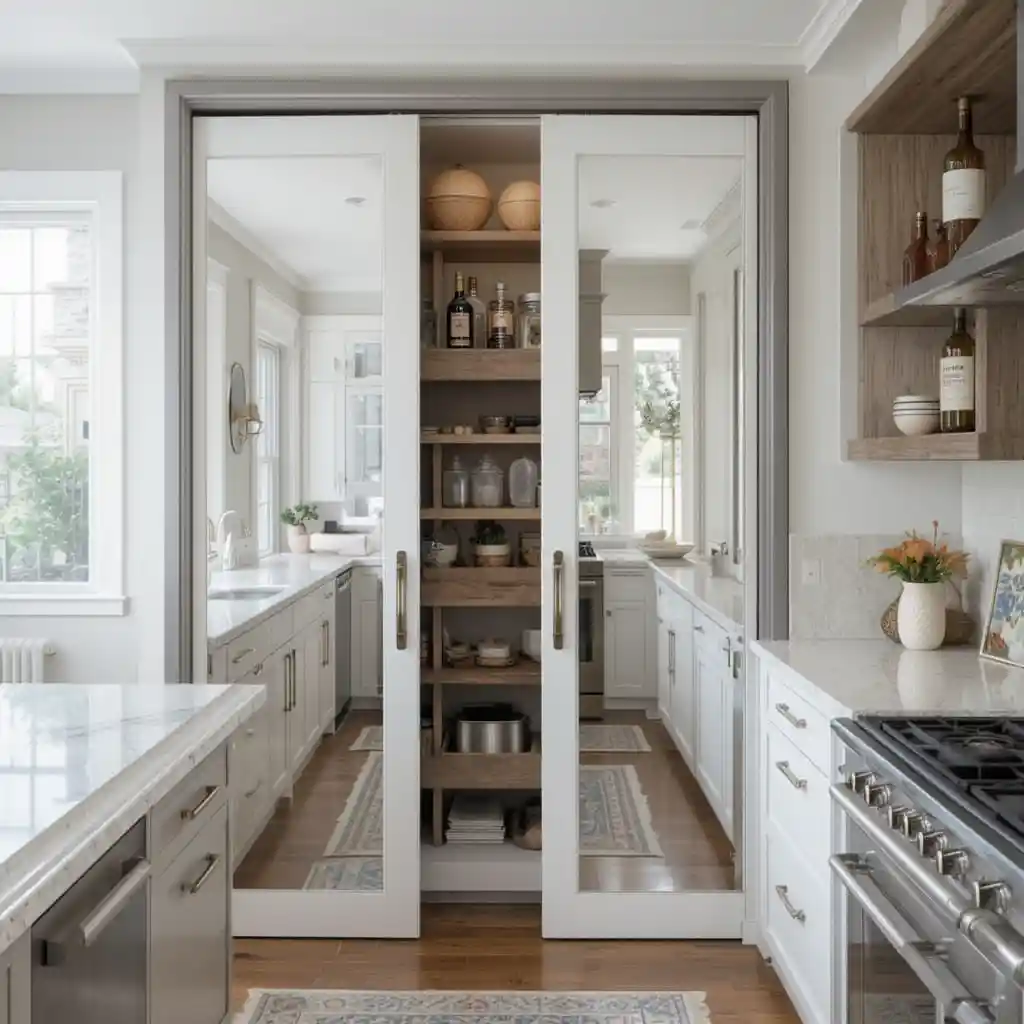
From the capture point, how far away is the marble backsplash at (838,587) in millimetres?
3158

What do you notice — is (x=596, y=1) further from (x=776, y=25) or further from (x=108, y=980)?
(x=108, y=980)

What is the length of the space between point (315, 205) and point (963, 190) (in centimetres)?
174

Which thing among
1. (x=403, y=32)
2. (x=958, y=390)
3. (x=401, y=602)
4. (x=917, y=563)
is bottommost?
(x=401, y=602)

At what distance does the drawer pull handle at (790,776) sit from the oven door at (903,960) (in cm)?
39

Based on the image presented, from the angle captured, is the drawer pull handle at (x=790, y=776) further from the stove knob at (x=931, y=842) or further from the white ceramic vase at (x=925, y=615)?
the stove knob at (x=931, y=842)

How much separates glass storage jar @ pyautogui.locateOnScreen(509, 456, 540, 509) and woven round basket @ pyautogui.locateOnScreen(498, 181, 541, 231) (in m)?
0.68

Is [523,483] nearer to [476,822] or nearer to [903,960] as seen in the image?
[476,822]

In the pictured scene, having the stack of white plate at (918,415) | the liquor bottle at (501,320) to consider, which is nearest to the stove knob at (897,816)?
the stack of white plate at (918,415)

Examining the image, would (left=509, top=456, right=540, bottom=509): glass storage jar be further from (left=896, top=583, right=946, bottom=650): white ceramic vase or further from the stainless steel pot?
(left=896, top=583, right=946, bottom=650): white ceramic vase

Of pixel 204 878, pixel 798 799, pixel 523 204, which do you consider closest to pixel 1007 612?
pixel 798 799

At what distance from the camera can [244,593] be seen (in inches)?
129

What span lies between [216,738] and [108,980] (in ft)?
1.63

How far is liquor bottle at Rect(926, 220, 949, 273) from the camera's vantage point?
108 inches

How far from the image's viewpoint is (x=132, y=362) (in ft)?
10.9
